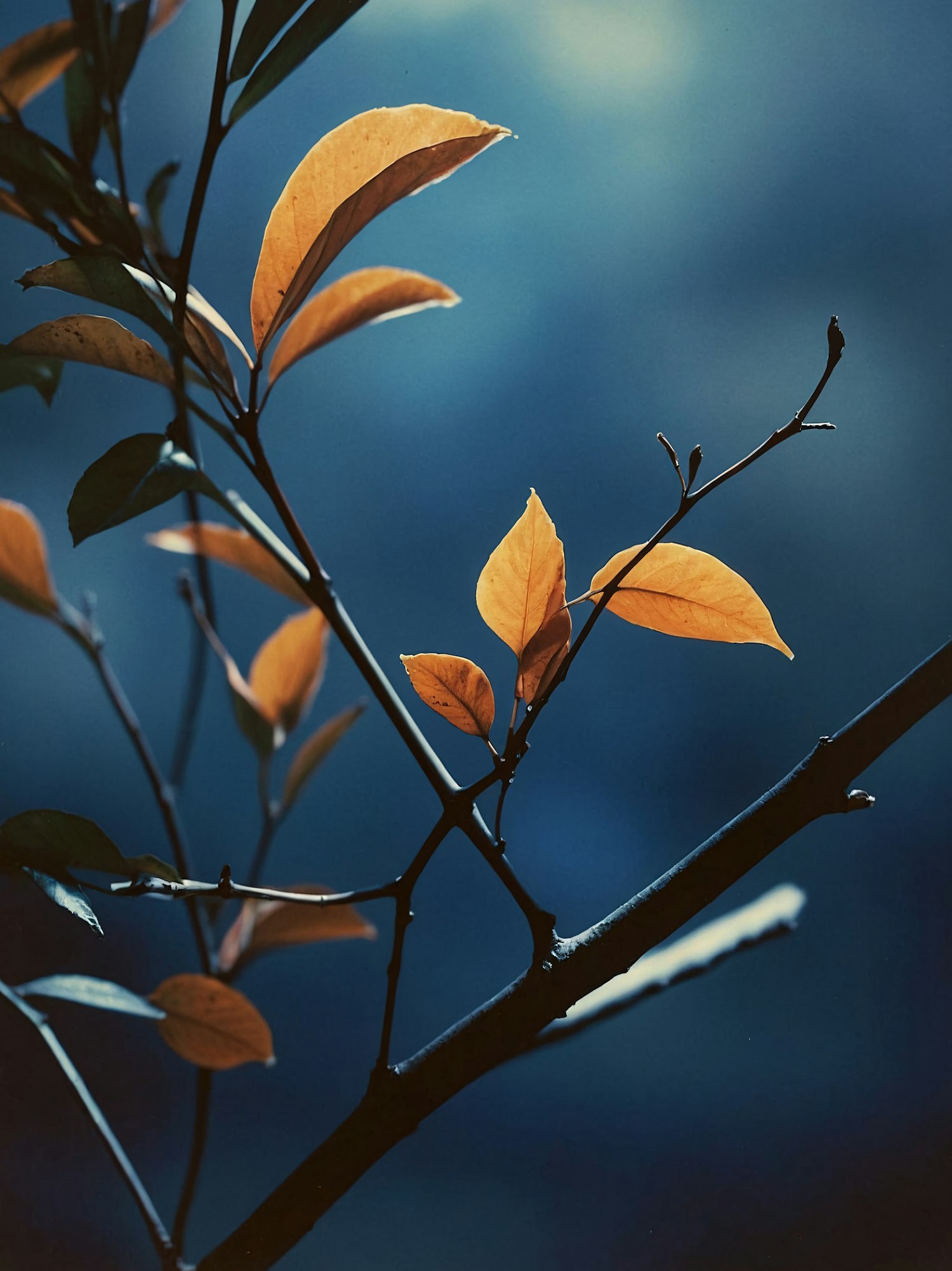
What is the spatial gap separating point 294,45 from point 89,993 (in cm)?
33

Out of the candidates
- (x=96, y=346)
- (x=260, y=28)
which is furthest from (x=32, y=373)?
(x=260, y=28)

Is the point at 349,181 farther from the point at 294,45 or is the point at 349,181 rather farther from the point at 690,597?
the point at 690,597

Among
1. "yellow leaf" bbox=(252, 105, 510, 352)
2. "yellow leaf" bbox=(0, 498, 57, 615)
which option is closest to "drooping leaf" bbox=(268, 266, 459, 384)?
"yellow leaf" bbox=(252, 105, 510, 352)

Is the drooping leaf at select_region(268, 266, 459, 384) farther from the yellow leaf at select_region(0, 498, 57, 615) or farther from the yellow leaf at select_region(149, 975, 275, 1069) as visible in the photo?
the yellow leaf at select_region(149, 975, 275, 1069)

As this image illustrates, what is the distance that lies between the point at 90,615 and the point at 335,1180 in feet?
1.06

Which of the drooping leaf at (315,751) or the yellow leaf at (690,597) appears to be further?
the drooping leaf at (315,751)

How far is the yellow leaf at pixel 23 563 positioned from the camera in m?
0.34

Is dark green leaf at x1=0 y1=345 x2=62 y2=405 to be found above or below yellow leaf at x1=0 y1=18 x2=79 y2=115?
below

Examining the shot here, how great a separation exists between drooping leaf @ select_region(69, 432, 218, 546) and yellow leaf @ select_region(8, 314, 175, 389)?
0.04 meters

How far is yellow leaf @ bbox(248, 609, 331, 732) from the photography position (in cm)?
44

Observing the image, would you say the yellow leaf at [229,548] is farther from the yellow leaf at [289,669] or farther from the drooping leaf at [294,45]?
the drooping leaf at [294,45]

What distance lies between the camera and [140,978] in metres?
0.71

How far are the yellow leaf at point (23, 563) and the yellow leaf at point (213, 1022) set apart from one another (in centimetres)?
18

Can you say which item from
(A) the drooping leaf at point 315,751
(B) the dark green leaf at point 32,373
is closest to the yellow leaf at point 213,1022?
(A) the drooping leaf at point 315,751
